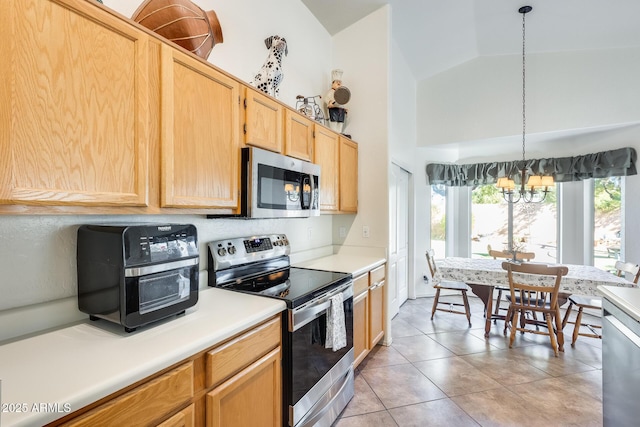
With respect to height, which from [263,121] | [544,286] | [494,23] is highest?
[494,23]

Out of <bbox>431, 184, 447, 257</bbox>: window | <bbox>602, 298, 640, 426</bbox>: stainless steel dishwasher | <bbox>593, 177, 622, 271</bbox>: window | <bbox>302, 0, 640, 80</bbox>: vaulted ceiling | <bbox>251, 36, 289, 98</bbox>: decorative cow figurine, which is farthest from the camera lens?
<bbox>431, 184, 447, 257</bbox>: window

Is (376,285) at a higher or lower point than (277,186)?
lower

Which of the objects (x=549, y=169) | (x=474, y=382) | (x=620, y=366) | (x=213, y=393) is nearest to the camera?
(x=213, y=393)

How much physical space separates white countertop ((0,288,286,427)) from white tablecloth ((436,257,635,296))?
2632 millimetres

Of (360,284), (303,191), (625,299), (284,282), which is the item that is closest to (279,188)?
(303,191)

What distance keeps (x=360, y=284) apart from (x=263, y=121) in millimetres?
1427

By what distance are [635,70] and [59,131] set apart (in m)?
5.15

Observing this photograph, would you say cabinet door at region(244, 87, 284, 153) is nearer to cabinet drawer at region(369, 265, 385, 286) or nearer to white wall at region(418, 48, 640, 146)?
cabinet drawer at region(369, 265, 385, 286)

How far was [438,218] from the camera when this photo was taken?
16.4 ft

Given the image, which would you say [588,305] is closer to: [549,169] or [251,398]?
→ [549,169]

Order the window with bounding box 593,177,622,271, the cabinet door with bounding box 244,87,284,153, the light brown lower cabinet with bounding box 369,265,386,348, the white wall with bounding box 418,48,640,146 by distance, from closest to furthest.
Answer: the cabinet door with bounding box 244,87,284,153 → the light brown lower cabinet with bounding box 369,265,386,348 → the white wall with bounding box 418,48,640,146 → the window with bounding box 593,177,622,271

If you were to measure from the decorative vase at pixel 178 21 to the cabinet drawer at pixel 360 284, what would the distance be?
1782 millimetres

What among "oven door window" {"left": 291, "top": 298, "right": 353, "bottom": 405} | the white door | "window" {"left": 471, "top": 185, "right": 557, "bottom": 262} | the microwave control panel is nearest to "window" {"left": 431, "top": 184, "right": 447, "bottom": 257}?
"window" {"left": 471, "top": 185, "right": 557, "bottom": 262}

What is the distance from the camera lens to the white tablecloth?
2762mm
